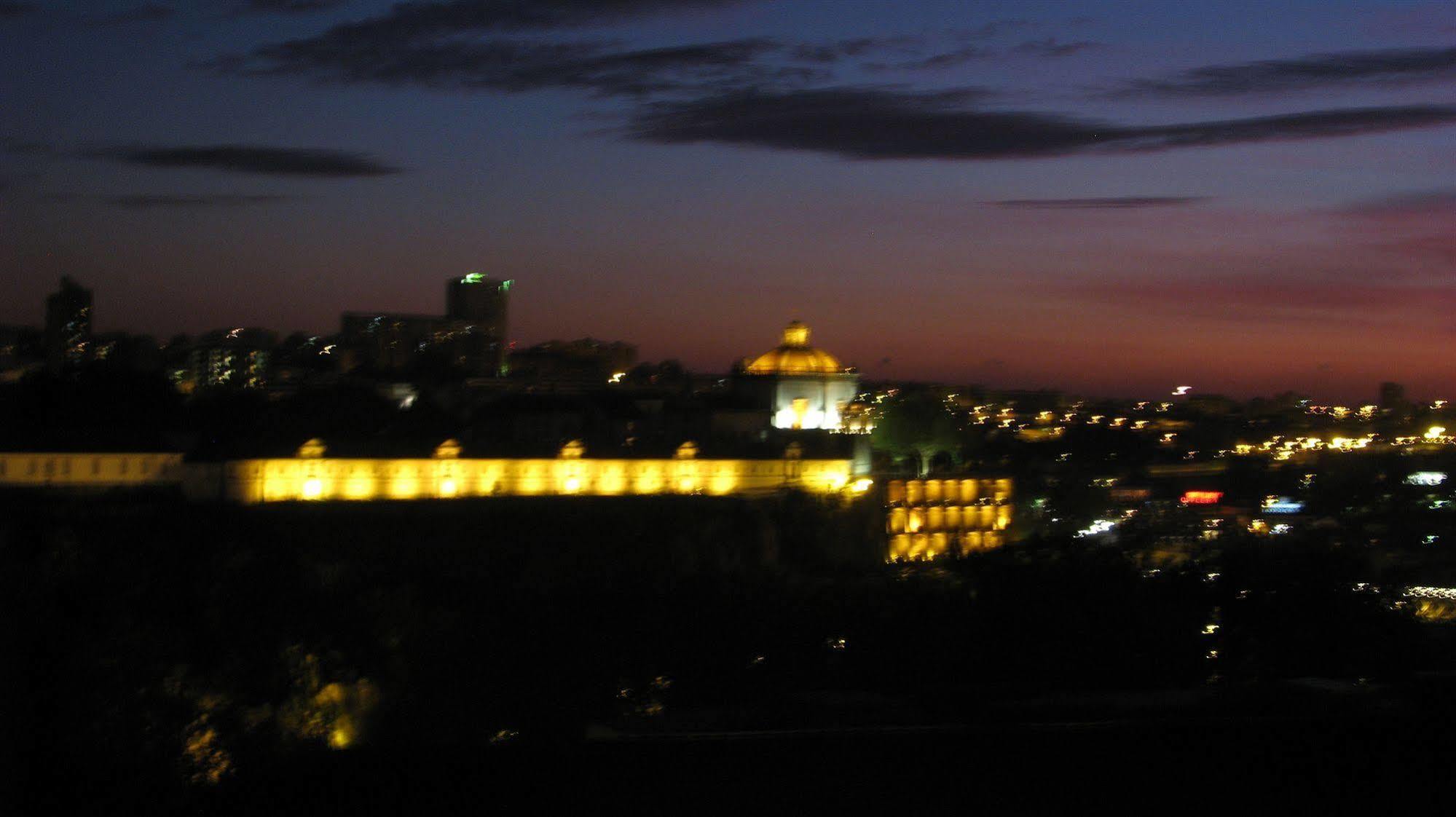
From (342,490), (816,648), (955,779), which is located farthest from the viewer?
(342,490)

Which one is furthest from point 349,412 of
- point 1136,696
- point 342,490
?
point 1136,696

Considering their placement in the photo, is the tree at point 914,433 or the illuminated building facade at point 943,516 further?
the tree at point 914,433

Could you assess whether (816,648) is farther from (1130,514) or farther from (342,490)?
(1130,514)

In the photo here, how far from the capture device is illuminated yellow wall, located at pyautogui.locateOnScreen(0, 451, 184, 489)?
76.1 feet

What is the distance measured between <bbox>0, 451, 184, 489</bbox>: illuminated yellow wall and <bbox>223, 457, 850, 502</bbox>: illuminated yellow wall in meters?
0.96

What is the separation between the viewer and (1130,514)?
45031 mm

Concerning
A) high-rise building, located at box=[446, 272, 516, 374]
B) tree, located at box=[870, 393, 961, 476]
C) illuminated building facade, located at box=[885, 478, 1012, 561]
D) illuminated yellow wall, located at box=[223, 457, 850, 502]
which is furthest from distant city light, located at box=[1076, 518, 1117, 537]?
high-rise building, located at box=[446, 272, 516, 374]

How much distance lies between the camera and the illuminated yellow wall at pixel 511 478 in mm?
24953

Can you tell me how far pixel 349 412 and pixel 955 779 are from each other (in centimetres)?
3305

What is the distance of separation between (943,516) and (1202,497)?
69.5 ft

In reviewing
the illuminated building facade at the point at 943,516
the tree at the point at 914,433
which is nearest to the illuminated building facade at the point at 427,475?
the illuminated building facade at the point at 943,516

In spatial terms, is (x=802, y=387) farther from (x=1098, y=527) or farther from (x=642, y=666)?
(x=642, y=666)

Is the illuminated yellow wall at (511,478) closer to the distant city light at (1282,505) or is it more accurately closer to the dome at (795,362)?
the dome at (795,362)

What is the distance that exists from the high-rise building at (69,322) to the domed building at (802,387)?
2414cm
